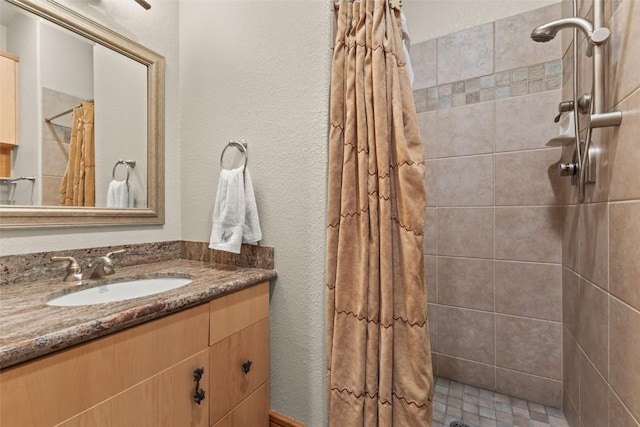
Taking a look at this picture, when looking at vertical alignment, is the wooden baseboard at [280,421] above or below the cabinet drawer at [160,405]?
below

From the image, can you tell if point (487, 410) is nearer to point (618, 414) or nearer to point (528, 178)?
point (618, 414)

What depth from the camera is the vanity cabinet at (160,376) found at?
584 mm

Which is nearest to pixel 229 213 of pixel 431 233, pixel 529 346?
pixel 431 233

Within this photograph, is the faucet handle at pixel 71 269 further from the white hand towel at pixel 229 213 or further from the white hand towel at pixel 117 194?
the white hand towel at pixel 229 213

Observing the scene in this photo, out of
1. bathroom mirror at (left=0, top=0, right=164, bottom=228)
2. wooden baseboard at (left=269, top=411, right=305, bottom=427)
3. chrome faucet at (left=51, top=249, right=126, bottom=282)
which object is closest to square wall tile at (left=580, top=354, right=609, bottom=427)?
wooden baseboard at (left=269, top=411, right=305, bottom=427)

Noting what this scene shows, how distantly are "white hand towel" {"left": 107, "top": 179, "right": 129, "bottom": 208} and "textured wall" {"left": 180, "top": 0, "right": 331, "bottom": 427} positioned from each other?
1.18 feet

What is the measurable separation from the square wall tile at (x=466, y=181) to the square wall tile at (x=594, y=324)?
2.10 ft

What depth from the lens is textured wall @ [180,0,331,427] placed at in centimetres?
119

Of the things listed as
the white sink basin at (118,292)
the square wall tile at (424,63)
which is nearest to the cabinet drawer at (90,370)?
the white sink basin at (118,292)

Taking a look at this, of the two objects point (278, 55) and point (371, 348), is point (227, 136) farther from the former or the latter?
point (371, 348)

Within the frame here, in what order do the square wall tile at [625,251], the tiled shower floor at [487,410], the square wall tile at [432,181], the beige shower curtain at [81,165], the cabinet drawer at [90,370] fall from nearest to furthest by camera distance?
the cabinet drawer at [90,370] < the square wall tile at [625,251] < the beige shower curtain at [81,165] < the tiled shower floor at [487,410] < the square wall tile at [432,181]

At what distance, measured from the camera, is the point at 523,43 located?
5.23 ft

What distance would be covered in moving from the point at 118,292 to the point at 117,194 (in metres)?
0.45

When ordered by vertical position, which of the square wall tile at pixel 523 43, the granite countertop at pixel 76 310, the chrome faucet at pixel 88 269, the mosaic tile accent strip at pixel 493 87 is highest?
the square wall tile at pixel 523 43
